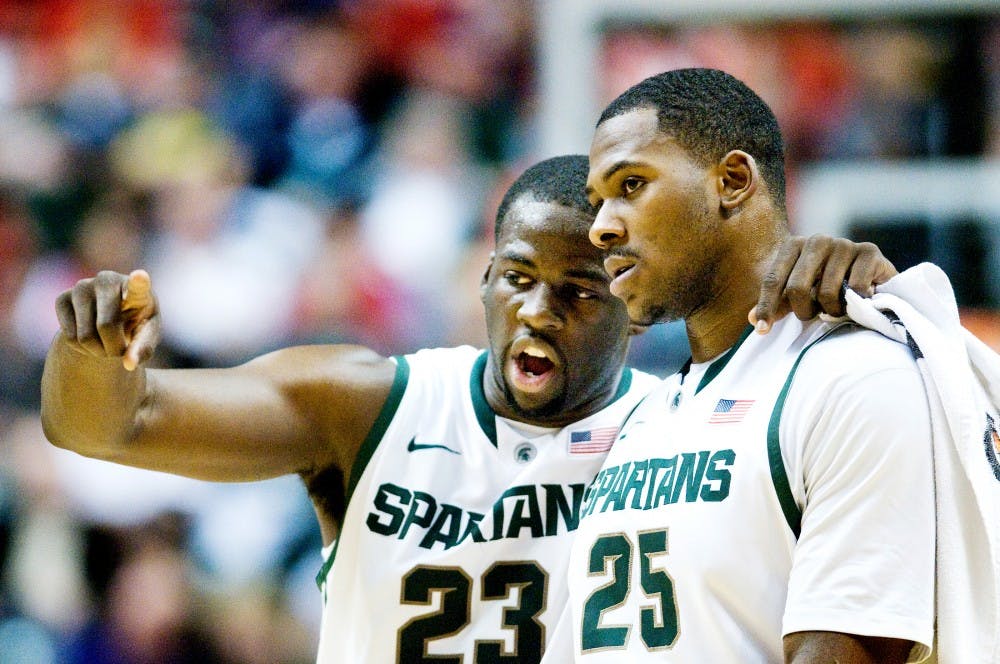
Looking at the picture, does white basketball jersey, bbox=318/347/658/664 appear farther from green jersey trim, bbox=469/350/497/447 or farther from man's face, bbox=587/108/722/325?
man's face, bbox=587/108/722/325

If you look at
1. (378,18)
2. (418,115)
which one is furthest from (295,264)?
(378,18)

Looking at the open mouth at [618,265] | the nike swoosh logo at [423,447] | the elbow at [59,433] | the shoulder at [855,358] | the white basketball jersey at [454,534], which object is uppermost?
the open mouth at [618,265]

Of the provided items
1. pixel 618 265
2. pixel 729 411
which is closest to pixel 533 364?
pixel 618 265

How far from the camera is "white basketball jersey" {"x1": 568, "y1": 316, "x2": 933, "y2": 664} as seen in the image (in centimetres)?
211

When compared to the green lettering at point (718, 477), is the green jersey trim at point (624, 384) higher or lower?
higher

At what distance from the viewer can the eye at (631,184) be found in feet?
8.54

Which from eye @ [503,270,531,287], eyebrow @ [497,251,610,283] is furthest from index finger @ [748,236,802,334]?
eye @ [503,270,531,287]

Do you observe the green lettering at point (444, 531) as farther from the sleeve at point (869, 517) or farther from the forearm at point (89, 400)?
the sleeve at point (869, 517)

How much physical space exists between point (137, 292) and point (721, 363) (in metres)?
1.12

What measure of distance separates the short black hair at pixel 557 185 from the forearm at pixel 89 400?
39.3 inches

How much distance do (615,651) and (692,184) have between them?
89cm

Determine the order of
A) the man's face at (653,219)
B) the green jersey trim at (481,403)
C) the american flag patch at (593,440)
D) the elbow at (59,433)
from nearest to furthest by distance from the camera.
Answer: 1. the man's face at (653,219)
2. the elbow at (59,433)
3. the american flag patch at (593,440)
4. the green jersey trim at (481,403)

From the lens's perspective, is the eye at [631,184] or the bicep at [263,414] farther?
the bicep at [263,414]

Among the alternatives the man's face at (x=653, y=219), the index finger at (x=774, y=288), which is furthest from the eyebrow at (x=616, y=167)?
the index finger at (x=774, y=288)
